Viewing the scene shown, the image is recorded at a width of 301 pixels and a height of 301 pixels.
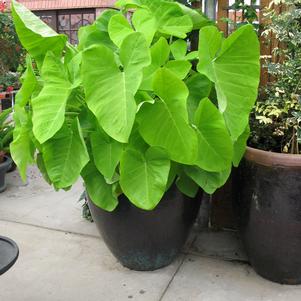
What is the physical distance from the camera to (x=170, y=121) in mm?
1698

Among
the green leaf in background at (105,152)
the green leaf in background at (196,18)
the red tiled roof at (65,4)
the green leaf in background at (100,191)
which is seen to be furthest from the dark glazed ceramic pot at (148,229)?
the red tiled roof at (65,4)

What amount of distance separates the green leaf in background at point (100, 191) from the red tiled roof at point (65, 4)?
26.4 ft

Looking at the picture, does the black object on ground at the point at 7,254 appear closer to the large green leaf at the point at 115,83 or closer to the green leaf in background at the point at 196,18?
the large green leaf at the point at 115,83

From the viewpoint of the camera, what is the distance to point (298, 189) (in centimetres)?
192

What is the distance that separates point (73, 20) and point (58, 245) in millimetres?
8741

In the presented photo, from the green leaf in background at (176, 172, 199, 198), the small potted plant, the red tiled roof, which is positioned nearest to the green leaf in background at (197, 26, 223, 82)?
the green leaf in background at (176, 172, 199, 198)

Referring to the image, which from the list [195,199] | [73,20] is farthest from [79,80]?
[73,20]

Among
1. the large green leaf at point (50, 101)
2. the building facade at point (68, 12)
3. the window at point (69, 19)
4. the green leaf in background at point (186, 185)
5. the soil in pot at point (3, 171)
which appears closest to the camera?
the large green leaf at point (50, 101)

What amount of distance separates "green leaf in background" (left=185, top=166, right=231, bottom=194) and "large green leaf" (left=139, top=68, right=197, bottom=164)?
219 mm

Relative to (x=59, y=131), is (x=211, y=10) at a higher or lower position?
higher

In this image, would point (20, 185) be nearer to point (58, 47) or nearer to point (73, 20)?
point (58, 47)

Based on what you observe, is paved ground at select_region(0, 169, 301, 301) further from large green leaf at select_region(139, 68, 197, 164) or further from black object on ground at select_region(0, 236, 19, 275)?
large green leaf at select_region(139, 68, 197, 164)

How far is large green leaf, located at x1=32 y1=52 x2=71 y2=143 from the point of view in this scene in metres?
1.71

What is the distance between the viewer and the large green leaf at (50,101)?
1710mm
